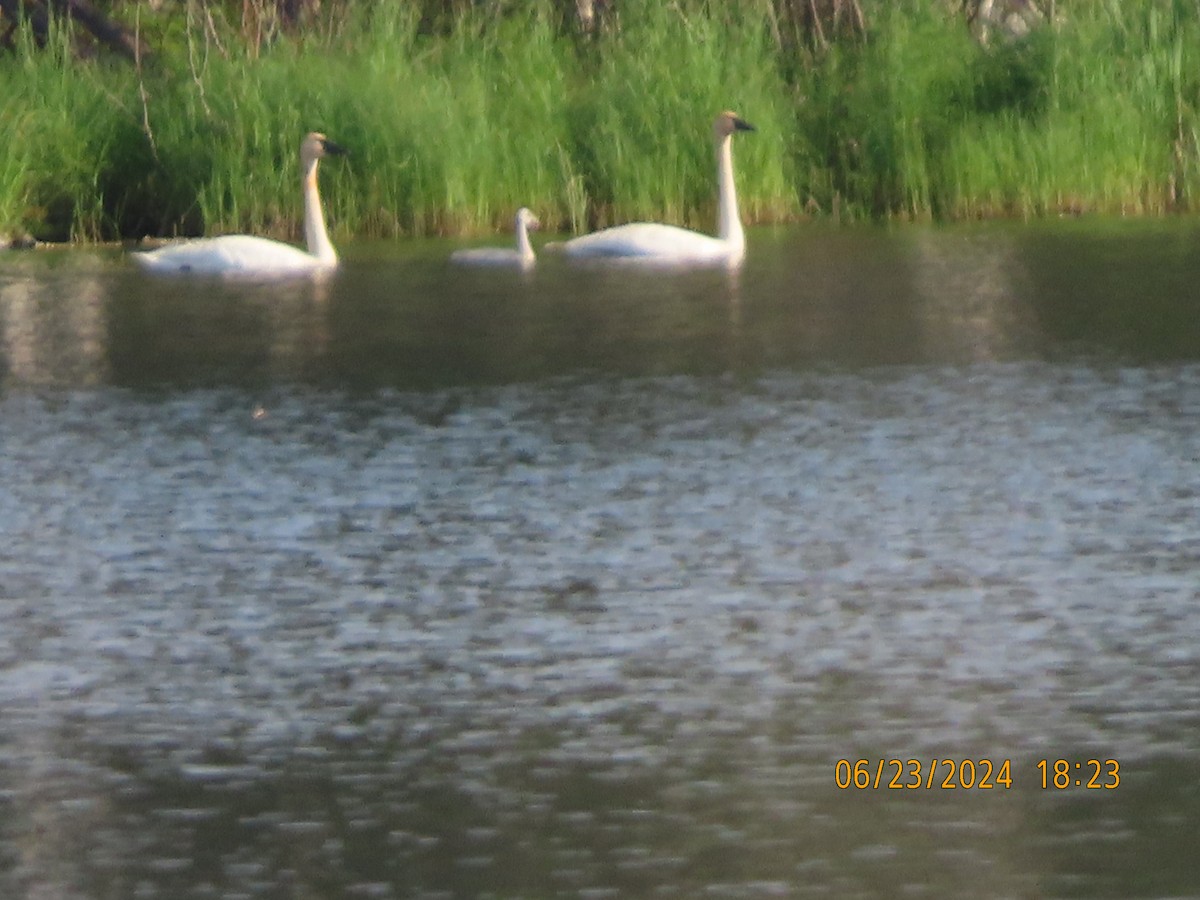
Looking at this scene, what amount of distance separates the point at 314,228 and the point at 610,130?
120 inches

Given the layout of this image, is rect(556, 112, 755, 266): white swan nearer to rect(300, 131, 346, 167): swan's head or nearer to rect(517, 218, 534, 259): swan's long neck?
rect(517, 218, 534, 259): swan's long neck

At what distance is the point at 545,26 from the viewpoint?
72.8ft

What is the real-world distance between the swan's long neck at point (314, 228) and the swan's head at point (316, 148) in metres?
0.10

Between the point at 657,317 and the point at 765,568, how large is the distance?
24.0 feet

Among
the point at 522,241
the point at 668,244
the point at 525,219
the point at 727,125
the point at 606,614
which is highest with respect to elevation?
the point at 727,125

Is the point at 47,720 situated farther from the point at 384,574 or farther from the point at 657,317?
the point at 657,317

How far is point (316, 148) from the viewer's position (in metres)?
19.4

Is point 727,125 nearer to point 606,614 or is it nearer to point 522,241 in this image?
point 522,241

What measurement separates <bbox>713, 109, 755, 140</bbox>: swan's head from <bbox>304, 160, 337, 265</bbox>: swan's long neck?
2974 millimetres

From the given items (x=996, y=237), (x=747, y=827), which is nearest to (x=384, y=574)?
(x=747, y=827)

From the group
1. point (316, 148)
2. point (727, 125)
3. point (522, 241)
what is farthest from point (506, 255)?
point (727, 125)

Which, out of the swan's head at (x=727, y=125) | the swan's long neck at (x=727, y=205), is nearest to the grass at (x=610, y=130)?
the swan's head at (x=727, y=125)

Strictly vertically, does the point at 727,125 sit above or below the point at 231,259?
above

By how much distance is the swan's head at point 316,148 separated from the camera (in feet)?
63.5
